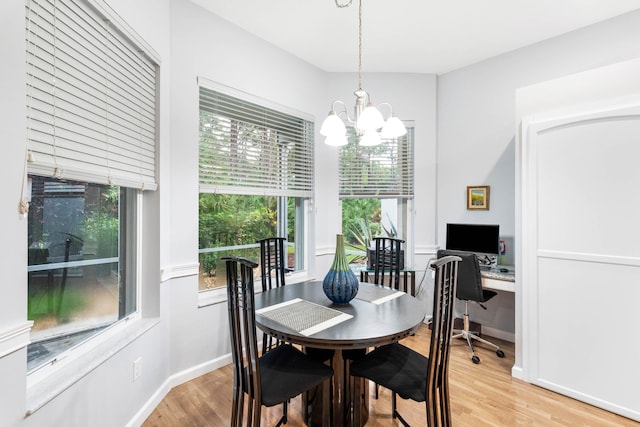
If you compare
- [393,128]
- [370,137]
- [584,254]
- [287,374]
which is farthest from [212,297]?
[584,254]

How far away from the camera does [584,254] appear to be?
2191 millimetres

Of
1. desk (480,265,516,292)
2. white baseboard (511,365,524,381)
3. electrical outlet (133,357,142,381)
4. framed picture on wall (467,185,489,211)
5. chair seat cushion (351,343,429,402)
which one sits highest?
framed picture on wall (467,185,489,211)

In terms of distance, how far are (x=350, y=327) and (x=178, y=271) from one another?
4.73 ft

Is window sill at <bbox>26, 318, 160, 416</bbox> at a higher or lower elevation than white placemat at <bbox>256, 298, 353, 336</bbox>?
lower

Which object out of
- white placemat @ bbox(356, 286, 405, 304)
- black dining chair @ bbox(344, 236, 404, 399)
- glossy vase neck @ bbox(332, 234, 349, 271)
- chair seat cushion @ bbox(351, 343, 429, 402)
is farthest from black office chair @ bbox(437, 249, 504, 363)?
glossy vase neck @ bbox(332, 234, 349, 271)

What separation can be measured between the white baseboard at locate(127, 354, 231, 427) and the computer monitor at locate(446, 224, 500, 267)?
99.8 inches

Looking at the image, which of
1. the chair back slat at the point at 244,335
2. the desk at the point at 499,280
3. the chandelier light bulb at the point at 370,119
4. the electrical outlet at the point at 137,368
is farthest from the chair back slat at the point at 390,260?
the electrical outlet at the point at 137,368

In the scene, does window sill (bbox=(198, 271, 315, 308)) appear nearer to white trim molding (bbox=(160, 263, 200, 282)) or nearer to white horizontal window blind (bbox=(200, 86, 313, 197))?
white trim molding (bbox=(160, 263, 200, 282))

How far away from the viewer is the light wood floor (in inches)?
77.6

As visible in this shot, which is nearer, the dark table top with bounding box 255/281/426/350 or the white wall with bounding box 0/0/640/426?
the white wall with bounding box 0/0/640/426

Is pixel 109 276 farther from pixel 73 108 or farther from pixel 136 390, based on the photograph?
pixel 73 108

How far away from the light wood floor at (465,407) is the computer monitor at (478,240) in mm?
1066

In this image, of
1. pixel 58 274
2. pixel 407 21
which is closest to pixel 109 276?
pixel 58 274

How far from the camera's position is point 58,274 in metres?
1.50
